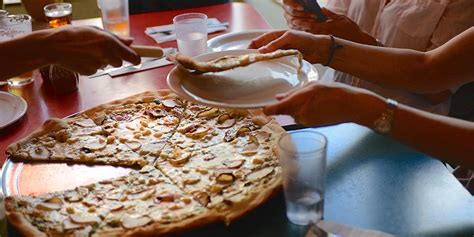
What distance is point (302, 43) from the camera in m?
1.63

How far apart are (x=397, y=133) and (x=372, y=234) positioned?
0.98 feet

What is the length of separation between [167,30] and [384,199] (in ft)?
A: 4.04

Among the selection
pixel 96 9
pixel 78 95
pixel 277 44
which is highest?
pixel 277 44

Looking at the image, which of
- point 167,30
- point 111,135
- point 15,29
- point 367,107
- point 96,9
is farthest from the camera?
point 96,9

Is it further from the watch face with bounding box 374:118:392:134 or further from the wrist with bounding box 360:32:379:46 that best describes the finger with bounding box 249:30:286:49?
the watch face with bounding box 374:118:392:134

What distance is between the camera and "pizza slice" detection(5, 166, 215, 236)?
112cm

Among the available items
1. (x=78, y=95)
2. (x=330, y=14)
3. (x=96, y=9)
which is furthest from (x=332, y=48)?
(x=96, y=9)

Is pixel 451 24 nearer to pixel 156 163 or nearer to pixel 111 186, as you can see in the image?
pixel 156 163

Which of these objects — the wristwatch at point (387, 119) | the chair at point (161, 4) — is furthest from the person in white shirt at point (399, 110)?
the chair at point (161, 4)

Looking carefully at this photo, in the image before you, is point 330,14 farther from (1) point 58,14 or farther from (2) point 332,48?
(1) point 58,14

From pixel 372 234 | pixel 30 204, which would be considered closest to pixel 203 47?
pixel 30 204

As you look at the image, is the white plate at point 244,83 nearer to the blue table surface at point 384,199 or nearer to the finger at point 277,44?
the finger at point 277,44

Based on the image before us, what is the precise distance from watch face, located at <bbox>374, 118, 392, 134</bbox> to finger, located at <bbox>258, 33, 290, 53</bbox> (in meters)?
0.43

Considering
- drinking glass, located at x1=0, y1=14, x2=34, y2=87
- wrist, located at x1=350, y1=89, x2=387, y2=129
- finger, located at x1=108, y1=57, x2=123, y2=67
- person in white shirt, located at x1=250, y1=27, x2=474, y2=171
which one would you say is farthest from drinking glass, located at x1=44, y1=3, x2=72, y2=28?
wrist, located at x1=350, y1=89, x2=387, y2=129
